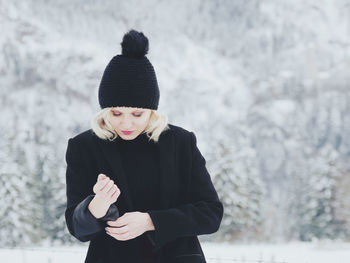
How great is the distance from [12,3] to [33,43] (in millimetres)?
16634

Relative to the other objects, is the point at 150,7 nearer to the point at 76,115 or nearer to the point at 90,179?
the point at 76,115

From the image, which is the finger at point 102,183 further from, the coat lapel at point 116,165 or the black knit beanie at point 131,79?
the black knit beanie at point 131,79

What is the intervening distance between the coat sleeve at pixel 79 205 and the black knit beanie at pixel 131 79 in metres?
0.35

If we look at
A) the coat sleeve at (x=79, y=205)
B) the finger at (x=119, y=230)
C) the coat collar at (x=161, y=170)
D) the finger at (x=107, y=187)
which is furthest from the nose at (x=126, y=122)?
the finger at (x=119, y=230)

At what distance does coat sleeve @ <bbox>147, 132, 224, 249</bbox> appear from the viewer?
3.07 m

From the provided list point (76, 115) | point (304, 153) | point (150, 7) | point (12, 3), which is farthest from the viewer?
point (150, 7)

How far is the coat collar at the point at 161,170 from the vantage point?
3115 mm

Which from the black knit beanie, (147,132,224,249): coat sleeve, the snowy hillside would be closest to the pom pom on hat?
the black knit beanie

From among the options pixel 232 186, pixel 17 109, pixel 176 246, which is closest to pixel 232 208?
pixel 232 186

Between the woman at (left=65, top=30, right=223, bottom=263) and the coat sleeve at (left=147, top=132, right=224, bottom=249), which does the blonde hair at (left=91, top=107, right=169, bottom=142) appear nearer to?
the woman at (left=65, top=30, right=223, bottom=263)

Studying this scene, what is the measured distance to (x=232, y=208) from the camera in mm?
22312

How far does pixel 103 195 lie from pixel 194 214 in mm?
575

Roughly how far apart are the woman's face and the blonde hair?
0.14 feet

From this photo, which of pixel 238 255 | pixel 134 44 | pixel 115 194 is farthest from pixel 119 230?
pixel 238 255
